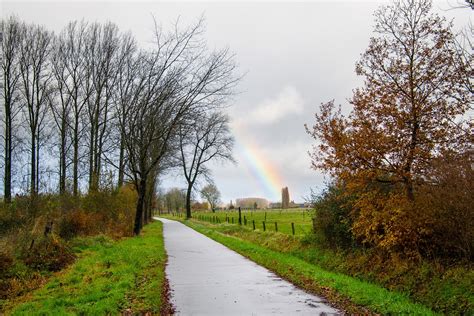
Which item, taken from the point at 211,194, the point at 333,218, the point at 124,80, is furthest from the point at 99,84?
the point at 211,194

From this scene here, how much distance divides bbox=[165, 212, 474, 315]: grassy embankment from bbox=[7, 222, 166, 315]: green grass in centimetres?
360

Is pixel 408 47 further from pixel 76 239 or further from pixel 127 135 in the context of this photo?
pixel 127 135

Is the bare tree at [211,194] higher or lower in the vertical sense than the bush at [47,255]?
higher

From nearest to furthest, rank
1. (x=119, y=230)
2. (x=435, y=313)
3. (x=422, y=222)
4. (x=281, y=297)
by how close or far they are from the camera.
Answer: (x=435, y=313) → (x=281, y=297) → (x=422, y=222) → (x=119, y=230)

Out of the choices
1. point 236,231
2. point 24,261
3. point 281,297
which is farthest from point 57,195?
point 281,297

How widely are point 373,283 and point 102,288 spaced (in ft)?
20.6

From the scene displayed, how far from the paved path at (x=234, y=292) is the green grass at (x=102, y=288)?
0.54 metres

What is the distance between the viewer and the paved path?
7.27 meters

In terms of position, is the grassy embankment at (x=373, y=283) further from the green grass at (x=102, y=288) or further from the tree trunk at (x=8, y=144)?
the tree trunk at (x=8, y=144)

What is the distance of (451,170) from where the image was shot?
8461 millimetres

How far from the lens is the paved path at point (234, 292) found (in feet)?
23.9

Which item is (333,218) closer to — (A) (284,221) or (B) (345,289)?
(B) (345,289)

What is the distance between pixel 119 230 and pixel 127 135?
6.15 m

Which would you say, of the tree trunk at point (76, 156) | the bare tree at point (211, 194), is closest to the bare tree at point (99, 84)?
the tree trunk at point (76, 156)
